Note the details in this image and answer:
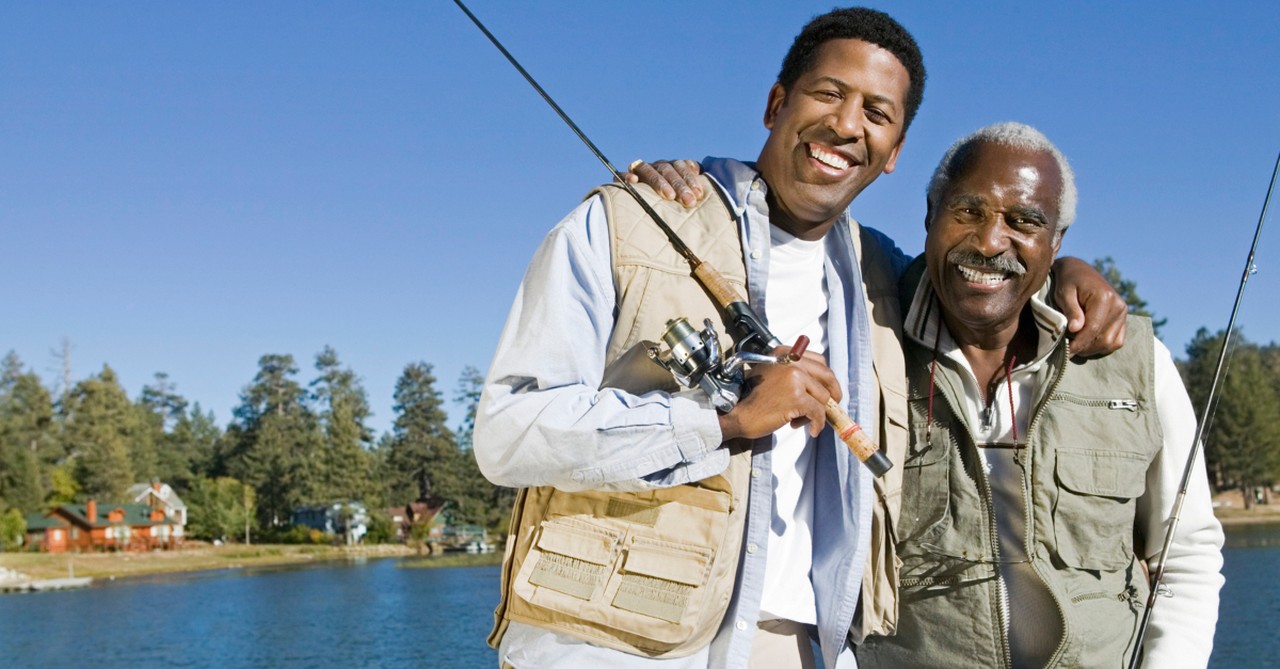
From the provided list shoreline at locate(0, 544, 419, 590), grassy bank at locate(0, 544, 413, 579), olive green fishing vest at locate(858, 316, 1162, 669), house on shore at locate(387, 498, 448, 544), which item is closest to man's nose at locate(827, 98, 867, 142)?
olive green fishing vest at locate(858, 316, 1162, 669)

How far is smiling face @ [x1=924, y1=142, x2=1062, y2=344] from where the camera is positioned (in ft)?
11.3

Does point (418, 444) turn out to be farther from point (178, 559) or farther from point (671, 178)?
point (671, 178)

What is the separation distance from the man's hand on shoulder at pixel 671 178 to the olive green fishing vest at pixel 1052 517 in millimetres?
985

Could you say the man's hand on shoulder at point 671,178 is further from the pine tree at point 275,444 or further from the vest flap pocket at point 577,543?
the pine tree at point 275,444

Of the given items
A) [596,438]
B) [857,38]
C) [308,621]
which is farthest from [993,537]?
[308,621]

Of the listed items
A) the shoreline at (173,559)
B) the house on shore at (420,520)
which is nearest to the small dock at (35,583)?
the shoreline at (173,559)

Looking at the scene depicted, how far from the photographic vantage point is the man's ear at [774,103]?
11.9ft

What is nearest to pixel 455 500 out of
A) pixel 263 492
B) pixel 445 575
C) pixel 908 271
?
pixel 263 492

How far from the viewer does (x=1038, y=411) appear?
11.5 ft

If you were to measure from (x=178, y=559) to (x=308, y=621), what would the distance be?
1665 inches

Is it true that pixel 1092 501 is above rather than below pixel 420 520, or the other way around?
above

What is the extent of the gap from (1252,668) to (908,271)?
21.8 m

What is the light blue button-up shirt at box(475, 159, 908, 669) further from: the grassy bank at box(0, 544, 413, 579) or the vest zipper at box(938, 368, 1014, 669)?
the grassy bank at box(0, 544, 413, 579)

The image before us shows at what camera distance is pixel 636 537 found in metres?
2.97
